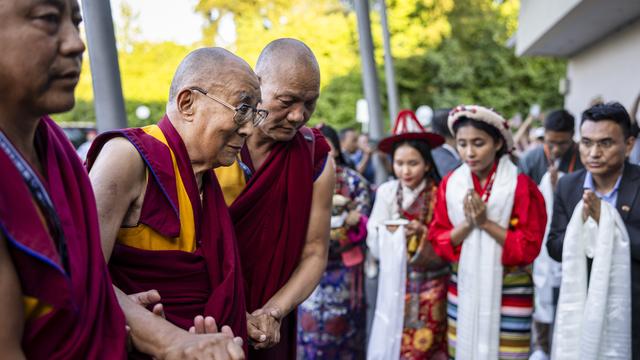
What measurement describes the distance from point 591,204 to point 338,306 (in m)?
1.95

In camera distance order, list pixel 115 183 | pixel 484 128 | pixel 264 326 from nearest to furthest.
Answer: pixel 115 183
pixel 264 326
pixel 484 128

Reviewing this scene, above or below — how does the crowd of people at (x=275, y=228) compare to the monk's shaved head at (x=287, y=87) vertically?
below

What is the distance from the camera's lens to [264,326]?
2.48 metres

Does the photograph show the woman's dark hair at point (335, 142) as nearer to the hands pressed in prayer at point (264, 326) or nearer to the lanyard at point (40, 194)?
the hands pressed in prayer at point (264, 326)

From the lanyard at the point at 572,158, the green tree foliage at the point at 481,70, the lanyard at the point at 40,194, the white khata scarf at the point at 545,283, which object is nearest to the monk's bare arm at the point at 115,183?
the lanyard at the point at 40,194

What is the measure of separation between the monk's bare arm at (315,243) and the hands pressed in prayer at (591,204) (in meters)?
1.46

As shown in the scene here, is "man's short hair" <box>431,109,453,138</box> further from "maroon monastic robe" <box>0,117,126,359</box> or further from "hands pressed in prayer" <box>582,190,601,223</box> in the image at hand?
"maroon monastic robe" <box>0,117,126,359</box>

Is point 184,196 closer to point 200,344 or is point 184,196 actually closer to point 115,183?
point 115,183

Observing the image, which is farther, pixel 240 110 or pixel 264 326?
pixel 264 326

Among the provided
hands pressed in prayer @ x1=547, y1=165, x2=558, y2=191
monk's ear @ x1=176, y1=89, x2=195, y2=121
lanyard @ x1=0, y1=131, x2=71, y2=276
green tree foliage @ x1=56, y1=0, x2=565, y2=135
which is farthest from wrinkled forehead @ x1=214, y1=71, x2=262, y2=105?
green tree foliage @ x1=56, y1=0, x2=565, y2=135

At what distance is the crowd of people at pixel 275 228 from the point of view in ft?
4.62

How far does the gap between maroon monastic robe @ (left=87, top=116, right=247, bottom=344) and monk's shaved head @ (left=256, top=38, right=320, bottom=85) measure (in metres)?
0.63

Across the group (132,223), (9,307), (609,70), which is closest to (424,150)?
(132,223)

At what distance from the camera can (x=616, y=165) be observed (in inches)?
144
